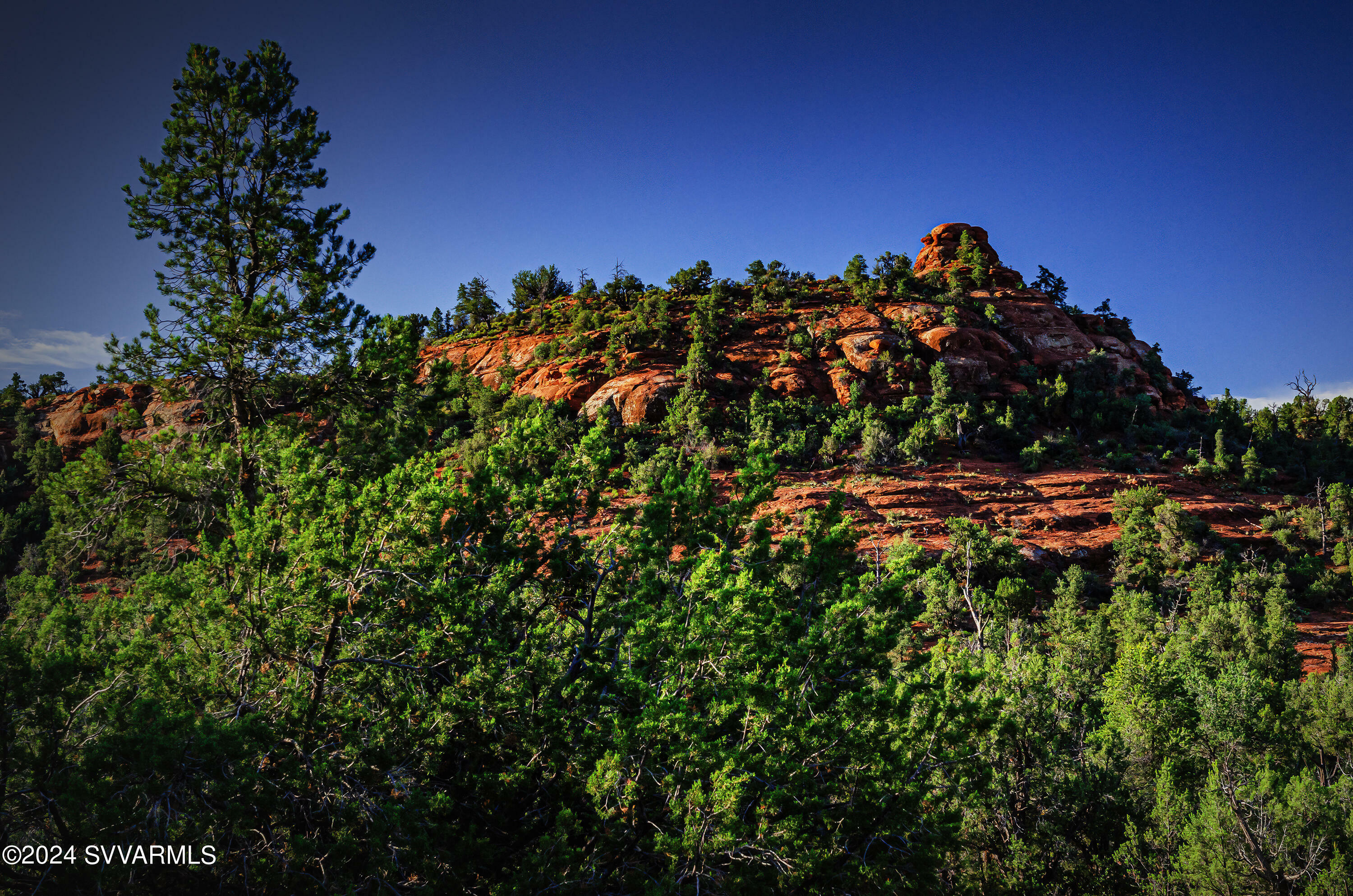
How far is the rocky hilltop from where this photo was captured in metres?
45.5

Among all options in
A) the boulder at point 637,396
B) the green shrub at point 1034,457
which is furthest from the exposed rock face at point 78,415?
the green shrub at point 1034,457

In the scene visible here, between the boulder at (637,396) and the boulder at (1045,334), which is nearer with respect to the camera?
the boulder at (637,396)

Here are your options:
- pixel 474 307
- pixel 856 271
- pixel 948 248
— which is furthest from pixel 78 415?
pixel 948 248

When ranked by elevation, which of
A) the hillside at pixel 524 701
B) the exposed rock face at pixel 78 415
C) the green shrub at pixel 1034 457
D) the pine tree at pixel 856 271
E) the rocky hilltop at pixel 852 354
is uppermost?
the pine tree at pixel 856 271

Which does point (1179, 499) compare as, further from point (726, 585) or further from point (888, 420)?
point (726, 585)

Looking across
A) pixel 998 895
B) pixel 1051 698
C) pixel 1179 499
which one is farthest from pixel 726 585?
pixel 1179 499

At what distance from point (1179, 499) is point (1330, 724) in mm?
21294

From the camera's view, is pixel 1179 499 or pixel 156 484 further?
pixel 1179 499

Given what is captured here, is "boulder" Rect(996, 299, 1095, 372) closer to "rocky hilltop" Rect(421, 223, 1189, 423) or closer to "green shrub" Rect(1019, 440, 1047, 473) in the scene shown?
"rocky hilltop" Rect(421, 223, 1189, 423)

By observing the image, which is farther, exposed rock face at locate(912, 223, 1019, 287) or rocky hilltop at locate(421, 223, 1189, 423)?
exposed rock face at locate(912, 223, 1019, 287)

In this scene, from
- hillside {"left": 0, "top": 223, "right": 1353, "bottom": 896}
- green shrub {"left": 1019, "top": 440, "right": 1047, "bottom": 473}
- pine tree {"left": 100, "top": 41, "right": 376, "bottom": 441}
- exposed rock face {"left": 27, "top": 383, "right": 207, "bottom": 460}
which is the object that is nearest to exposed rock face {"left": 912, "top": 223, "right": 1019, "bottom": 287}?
green shrub {"left": 1019, "top": 440, "right": 1047, "bottom": 473}

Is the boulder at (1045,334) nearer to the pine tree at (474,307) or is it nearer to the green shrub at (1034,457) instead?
the green shrub at (1034,457)

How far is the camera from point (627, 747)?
5246mm

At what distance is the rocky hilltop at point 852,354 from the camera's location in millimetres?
45531
